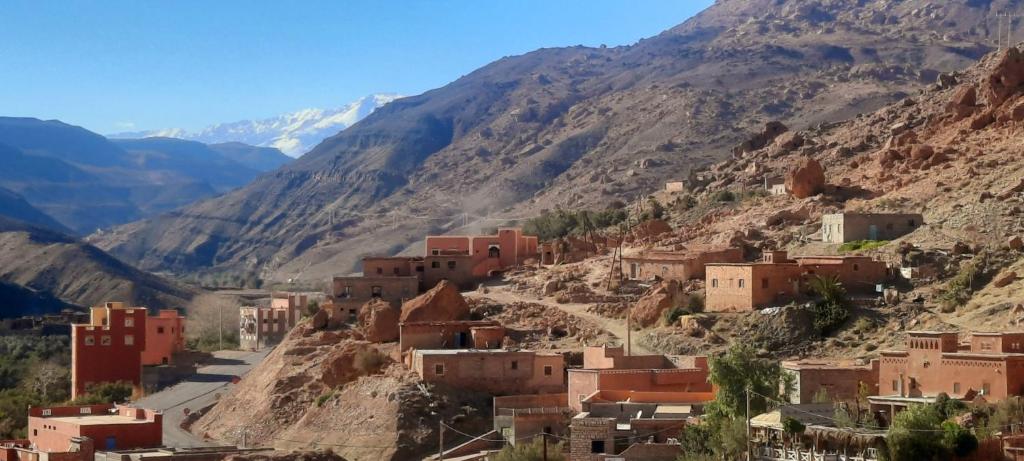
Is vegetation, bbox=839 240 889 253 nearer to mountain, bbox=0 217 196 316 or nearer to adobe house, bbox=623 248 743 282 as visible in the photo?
adobe house, bbox=623 248 743 282

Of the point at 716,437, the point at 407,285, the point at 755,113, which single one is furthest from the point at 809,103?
the point at 716,437

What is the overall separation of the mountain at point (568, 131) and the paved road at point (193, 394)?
115 ft

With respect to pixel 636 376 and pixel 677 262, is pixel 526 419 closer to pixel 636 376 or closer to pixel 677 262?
pixel 636 376

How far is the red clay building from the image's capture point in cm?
5122

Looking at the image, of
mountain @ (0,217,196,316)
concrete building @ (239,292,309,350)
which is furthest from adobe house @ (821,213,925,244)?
mountain @ (0,217,196,316)

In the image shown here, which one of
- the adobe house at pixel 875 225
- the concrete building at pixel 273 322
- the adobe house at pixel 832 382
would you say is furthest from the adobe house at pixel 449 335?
the concrete building at pixel 273 322

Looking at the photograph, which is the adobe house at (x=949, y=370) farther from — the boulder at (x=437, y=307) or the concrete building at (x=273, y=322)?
the concrete building at (x=273, y=322)

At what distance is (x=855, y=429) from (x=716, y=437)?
106 inches

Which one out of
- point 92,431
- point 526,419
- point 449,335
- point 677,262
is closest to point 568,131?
point 677,262

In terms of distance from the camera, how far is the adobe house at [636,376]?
36.5 metres

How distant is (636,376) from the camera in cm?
3684

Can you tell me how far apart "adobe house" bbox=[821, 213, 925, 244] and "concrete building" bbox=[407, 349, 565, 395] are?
11.9m

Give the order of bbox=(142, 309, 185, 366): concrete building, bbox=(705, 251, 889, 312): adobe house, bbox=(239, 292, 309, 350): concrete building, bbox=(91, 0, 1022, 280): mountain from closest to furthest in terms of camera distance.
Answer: bbox=(705, 251, 889, 312): adobe house
bbox=(142, 309, 185, 366): concrete building
bbox=(239, 292, 309, 350): concrete building
bbox=(91, 0, 1022, 280): mountain

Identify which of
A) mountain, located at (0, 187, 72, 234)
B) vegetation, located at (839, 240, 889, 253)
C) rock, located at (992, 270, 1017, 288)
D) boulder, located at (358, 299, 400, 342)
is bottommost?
boulder, located at (358, 299, 400, 342)
